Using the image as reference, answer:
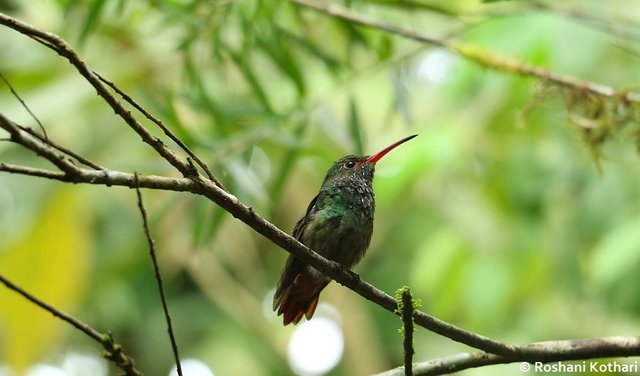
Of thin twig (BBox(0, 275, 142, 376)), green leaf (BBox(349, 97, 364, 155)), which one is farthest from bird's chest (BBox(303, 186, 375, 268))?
thin twig (BBox(0, 275, 142, 376))

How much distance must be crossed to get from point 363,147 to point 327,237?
1.43 metres

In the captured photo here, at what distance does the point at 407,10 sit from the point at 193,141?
1.44 m

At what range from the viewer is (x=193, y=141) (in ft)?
16.1

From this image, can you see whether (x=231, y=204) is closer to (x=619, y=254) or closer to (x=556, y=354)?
Answer: (x=556, y=354)

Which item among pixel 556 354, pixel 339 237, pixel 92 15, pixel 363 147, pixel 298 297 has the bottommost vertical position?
pixel 556 354

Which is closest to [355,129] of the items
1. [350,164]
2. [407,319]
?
[350,164]

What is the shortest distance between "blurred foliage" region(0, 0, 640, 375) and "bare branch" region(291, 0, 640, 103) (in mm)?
83

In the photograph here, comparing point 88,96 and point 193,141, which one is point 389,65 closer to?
point 193,141

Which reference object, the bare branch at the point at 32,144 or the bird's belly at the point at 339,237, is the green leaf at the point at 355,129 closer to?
the bird's belly at the point at 339,237

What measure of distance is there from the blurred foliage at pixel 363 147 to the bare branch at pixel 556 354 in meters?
1.80

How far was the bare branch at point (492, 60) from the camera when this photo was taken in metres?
4.67

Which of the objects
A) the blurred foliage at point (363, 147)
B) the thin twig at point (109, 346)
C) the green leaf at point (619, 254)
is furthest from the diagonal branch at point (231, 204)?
the green leaf at point (619, 254)

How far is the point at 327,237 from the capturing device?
3.83 m

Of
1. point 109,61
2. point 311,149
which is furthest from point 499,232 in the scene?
point 109,61
